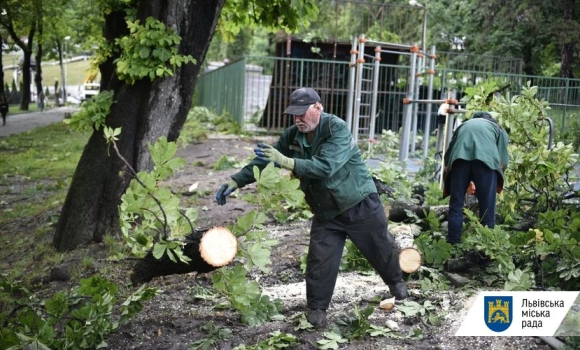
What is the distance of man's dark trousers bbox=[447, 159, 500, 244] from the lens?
6836mm

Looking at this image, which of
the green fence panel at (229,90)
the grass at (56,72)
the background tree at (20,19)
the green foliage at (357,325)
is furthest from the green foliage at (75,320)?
the grass at (56,72)

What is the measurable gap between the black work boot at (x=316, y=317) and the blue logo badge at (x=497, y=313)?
125cm

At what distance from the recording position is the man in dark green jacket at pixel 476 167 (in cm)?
679

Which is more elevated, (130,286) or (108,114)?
(108,114)

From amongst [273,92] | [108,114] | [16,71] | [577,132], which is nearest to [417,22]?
[273,92]

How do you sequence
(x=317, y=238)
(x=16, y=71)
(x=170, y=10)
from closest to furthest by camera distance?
→ 1. (x=317, y=238)
2. (x=170, y=10)
3. (x=16, y=71)

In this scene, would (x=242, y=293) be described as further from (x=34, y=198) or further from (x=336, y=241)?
(x=34, y=198)

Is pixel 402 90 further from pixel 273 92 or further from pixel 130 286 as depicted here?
pixel 130 286

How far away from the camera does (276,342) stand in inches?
191

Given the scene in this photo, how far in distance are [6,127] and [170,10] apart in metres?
25.1

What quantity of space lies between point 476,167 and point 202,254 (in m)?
3.10

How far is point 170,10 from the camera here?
26.3ft

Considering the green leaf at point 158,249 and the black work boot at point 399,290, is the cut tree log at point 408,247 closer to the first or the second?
the black work boot at point 399,290

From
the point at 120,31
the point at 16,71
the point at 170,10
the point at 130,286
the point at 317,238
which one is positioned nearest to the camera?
the point at 317,238
